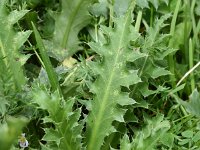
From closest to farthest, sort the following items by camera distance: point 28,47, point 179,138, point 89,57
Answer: point 179,138 → point 28,47 → point 89,57

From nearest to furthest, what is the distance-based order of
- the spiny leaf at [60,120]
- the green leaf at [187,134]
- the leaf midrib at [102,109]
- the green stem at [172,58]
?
the spiny leaf at [60,120]
the leaf midrib at [102,109]
the green leaf at [187,134]
the green stem at [172,58]

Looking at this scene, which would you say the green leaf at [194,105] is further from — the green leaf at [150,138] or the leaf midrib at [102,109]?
the leaf midrib at [102,109]

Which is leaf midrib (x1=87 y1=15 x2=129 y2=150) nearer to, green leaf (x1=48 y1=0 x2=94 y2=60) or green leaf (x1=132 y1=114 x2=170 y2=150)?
green leaf (x1=132 y1=114 x2=170 y2=150)

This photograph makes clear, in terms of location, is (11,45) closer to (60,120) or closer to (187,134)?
(60,120)

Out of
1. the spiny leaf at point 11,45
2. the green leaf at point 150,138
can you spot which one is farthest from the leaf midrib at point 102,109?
the spiny leaf at point 11,45

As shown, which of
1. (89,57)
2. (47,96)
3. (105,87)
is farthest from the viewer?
(89,57)

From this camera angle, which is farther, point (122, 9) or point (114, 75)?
point (122, 9)

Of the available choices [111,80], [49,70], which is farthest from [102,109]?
[49,70]

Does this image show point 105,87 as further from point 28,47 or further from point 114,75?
point 28,47

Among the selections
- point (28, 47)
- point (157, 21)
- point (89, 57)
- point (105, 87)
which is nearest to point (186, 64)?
point (157, 21)
